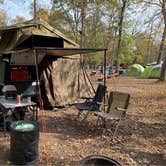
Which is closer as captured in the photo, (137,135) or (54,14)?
(137,135)

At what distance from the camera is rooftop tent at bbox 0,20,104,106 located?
6.08 m

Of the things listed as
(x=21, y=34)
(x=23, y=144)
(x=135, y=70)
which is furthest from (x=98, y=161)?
(x=135, y=70)

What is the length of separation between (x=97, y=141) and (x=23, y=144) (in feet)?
5.38

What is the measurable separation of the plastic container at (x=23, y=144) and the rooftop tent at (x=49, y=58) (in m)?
3.11

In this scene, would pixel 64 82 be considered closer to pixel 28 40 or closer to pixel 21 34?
pixel 28 40

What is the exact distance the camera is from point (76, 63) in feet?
24.4

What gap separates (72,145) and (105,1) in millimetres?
15316

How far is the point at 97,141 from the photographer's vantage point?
416 cm

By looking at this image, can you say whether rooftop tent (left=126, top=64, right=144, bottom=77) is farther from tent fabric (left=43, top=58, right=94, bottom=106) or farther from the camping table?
the camping table

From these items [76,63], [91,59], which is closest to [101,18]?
[91,59]

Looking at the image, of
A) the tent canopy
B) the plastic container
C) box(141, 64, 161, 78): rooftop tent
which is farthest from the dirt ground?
box(141, 64, 161, 78): rooftop tent

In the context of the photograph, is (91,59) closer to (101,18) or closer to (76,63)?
(101,18)

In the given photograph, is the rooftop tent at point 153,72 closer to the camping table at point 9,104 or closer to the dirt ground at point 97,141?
the dirt ground at point 97,141

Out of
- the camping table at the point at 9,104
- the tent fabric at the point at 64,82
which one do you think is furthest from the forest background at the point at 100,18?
the camping table at the point at 9,104
